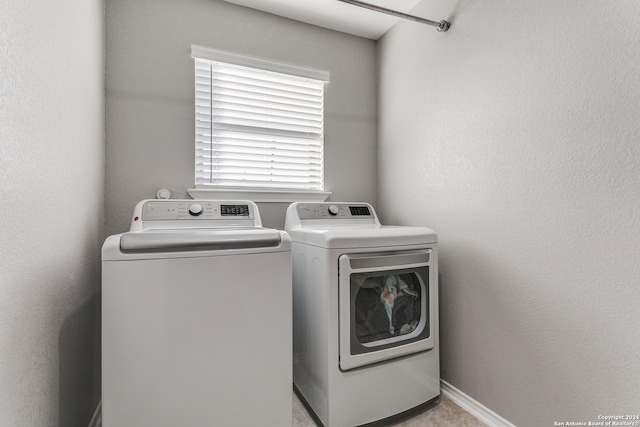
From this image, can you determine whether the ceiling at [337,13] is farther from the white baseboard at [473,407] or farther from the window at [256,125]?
the white baseboard at [473,407]

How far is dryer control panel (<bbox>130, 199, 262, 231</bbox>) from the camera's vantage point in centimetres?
162

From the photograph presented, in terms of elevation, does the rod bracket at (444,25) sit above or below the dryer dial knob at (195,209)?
above

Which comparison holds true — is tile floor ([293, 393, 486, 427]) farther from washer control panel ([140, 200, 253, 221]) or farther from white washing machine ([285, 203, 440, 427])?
washer control panel ([140, 200, 253, 221])

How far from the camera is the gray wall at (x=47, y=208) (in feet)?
2.56

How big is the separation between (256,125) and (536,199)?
1675 mm

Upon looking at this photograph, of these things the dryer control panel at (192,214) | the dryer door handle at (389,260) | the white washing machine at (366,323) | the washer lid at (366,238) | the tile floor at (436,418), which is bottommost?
the tile floor at (436,418)

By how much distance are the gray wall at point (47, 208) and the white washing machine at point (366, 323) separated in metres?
1.00

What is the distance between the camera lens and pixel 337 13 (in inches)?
85.7

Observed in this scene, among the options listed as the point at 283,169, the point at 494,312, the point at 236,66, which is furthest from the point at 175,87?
the point at 494,312

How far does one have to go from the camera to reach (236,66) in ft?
6.89

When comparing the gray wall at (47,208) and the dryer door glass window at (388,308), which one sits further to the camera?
the dryer door glass window at (388,308)

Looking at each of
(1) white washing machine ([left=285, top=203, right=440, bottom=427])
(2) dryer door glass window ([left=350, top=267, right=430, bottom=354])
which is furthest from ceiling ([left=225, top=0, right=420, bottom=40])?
(2) dryer door glass window ([left=350, top=267, right=430, bottom=354])

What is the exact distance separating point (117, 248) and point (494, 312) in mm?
1655

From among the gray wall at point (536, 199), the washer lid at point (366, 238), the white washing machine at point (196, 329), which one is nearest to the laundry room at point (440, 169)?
the gray wall at point (536, 199)
